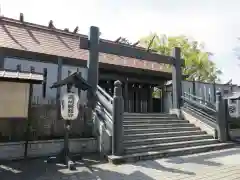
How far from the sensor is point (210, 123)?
10.8 m

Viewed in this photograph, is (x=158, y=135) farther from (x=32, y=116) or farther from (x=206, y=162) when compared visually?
(x=32, y=116)

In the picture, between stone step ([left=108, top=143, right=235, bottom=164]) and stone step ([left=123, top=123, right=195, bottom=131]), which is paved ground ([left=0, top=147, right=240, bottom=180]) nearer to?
stone step ([left=108, top=143, right=235, bottom=164])

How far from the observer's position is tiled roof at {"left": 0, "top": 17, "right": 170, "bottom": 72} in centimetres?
1148

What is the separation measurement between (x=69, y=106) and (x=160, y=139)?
155 inches

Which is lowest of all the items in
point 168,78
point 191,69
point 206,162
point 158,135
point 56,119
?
point 206,162

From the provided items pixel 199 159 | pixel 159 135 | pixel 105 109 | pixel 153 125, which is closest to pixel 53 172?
pixel 105 109

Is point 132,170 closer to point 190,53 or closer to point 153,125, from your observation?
point 153,125

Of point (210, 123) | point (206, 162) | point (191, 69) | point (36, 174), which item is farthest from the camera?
point (191, 69)

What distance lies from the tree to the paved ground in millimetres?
21080

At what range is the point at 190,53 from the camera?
27.2m

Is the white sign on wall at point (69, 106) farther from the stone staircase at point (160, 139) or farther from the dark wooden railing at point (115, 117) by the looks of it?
the stone staircase at point (160, 139)

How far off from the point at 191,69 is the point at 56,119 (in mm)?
22546

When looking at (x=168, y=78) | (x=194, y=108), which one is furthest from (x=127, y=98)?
(x=194, y=108)

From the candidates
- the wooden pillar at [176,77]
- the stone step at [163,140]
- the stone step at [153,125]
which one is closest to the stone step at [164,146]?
the stone step at [163,140]
